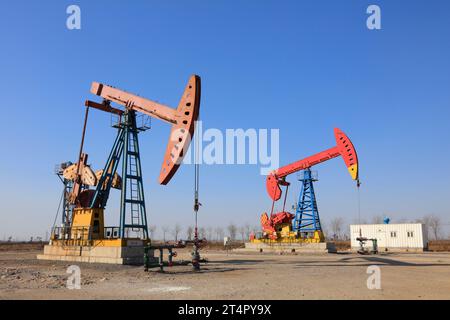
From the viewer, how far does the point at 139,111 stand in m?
21.3

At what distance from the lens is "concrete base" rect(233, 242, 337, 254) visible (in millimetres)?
34906

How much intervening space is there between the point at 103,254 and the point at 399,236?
107 ft

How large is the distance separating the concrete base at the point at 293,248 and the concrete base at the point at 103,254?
19387 millimetres

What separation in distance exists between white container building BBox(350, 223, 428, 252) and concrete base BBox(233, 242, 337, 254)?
8.22 metres

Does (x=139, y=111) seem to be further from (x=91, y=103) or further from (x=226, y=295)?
(x=226, y=295)

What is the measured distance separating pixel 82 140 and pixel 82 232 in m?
5.62

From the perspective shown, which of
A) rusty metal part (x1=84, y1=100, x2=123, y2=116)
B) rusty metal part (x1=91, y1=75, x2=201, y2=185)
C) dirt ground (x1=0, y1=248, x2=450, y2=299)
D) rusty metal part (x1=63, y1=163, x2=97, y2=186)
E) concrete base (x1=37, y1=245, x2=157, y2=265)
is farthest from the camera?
rusty metal part (x1=63, y1=163, x2=97, y2=186)

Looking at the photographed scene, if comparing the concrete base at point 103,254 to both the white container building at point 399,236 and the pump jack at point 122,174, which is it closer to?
the pump jack at point 122,174

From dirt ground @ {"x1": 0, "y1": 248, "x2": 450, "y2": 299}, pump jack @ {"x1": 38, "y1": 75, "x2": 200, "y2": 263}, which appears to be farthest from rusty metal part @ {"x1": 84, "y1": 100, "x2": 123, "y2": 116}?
dirt ground @ {"x1": 0, "y1": 248, "x2": 450, "y2": 299}

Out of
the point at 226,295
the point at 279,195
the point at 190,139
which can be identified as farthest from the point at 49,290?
the point at 279,195

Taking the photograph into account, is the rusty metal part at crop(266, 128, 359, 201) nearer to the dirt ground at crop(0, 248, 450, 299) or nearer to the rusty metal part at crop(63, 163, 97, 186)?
the dirt ground at crop(0, 248, 450, 299)

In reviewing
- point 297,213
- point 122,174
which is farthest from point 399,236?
point 122,174

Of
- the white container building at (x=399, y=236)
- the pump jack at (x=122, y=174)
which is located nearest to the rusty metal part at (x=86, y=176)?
the pump jack at (x=122, y=174)

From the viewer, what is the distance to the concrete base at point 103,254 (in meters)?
19.1
